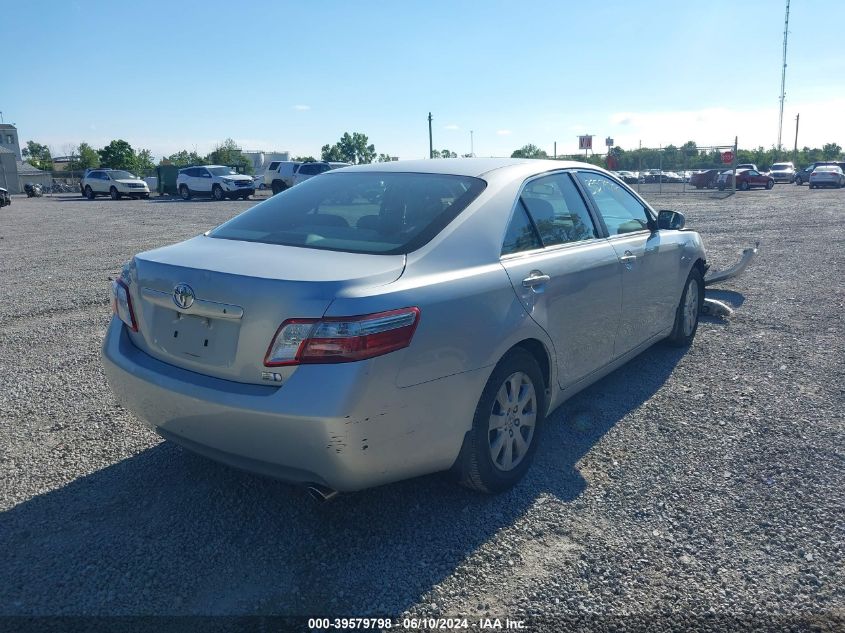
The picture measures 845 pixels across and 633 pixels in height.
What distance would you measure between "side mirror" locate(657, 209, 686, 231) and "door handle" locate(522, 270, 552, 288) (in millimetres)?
2038

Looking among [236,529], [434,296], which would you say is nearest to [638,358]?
[434,296]

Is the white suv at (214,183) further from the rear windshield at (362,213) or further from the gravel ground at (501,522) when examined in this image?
the rear windshield at (362,213)

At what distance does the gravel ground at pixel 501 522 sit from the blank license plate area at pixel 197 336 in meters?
0.83

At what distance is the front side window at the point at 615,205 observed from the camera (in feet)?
15.2

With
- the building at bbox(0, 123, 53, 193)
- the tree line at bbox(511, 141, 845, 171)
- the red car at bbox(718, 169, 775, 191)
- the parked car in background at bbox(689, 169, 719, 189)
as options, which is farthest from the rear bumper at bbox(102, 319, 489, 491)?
the building at bbox(0, 123, 53, 193)

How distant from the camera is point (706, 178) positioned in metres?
40.5

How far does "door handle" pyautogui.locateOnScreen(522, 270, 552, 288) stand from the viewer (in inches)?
137

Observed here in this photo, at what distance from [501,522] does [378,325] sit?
3.91 feet

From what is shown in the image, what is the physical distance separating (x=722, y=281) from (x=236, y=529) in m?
7.45

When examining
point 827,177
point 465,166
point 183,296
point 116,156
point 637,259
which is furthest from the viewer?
point 116,156

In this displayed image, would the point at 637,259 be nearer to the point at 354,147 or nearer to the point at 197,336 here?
the point at 197,336

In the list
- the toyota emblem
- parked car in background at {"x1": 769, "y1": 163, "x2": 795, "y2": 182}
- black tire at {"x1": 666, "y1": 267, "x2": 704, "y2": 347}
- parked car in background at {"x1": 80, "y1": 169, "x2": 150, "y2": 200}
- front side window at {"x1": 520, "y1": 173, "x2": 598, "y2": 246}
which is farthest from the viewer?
parked car in background at {"x1": 769, "y1": 163, "x2": 795, "y2": 182}

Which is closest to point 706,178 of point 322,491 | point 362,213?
point 362,213

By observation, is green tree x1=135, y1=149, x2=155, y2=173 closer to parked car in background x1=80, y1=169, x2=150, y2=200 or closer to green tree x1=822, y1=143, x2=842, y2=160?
parked car in background x1=80, y1=169, x2=150, y2=200
